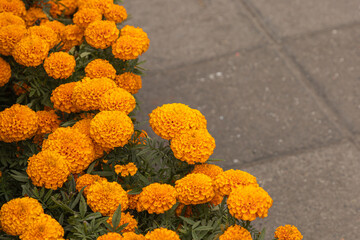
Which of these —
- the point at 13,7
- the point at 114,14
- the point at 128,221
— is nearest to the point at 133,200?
the point at 128,221

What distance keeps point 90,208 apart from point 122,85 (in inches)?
28.6

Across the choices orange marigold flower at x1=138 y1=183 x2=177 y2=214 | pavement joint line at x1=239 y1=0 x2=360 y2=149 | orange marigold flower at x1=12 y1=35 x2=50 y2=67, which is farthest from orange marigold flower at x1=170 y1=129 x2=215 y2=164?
pavement joint line at x1=239 y1=0 x2=360 y2=149

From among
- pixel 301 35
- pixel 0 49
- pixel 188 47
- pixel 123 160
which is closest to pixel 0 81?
pixel 0 49

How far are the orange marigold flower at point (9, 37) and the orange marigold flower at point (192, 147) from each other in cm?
103

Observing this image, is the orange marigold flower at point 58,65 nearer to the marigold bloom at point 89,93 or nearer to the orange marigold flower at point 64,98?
the orange marigold flower at point 64,98

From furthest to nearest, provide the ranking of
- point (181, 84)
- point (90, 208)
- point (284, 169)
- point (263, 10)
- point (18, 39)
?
point (263, 10)
point (181, 84)
point (284, 169)
point (18, 39)
point (90, 208)

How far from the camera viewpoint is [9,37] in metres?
2.44

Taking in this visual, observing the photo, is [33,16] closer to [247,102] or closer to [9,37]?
[9,37]

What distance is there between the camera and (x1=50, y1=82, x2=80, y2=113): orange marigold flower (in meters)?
2.31

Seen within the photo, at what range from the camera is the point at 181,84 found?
13.5 ft


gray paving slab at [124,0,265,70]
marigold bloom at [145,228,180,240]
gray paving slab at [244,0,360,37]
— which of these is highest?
marigold bloom at [145,228,180,240]

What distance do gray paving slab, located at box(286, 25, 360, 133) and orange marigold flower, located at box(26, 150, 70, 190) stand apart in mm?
2485

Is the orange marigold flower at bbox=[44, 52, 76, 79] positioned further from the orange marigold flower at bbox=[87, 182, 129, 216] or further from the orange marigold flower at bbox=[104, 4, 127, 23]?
the orange marigold flower at bbox=[87, 182, 129, 216]

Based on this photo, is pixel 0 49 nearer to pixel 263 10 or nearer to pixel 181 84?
pixel 181 84
